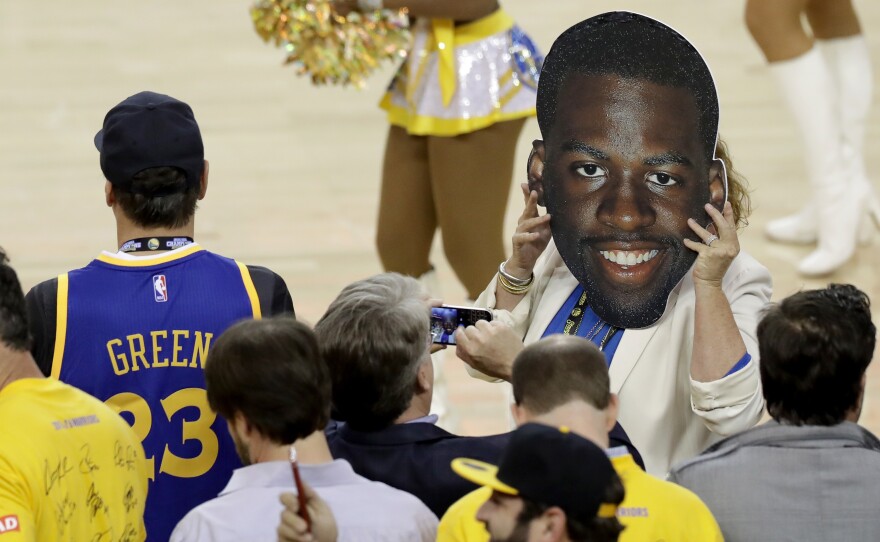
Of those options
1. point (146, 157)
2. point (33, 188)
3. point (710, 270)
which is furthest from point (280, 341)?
point (33, 188)

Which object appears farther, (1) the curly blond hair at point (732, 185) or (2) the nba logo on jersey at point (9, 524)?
(1) the curly blond hair at point (732, 185)

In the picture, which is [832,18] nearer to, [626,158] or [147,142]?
[626,158]

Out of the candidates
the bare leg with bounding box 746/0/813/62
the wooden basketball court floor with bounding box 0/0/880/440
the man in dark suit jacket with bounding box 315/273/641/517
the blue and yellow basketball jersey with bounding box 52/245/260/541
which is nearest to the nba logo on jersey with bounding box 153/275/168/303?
the blue and yellow basketball jersey with bounding box 52/245/260/541

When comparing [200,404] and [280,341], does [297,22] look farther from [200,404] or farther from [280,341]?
[280,341]

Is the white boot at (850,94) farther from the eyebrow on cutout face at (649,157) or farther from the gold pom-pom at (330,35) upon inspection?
the eyebrow on cutout face at (649,157)

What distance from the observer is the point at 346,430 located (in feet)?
8.70

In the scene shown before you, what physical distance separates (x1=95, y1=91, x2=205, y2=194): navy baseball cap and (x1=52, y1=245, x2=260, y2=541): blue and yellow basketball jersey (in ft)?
0.52

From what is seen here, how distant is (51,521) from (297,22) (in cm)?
267

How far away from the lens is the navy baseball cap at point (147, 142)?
277 cm

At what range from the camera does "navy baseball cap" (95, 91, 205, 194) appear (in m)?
2.77

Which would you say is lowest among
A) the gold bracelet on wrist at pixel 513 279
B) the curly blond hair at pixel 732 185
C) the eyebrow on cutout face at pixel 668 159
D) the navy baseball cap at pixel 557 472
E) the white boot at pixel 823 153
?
the white boot at pixel 823 153

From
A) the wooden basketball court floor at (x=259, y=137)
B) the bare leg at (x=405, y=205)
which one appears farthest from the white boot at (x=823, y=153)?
the bare leg at (x=405, y=205)

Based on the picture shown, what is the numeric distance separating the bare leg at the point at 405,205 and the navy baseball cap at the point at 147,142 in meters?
1.99

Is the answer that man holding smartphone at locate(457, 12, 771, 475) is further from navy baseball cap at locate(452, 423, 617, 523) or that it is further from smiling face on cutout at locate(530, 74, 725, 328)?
navy baseball cap at locate(452, 423, 617, 523)
